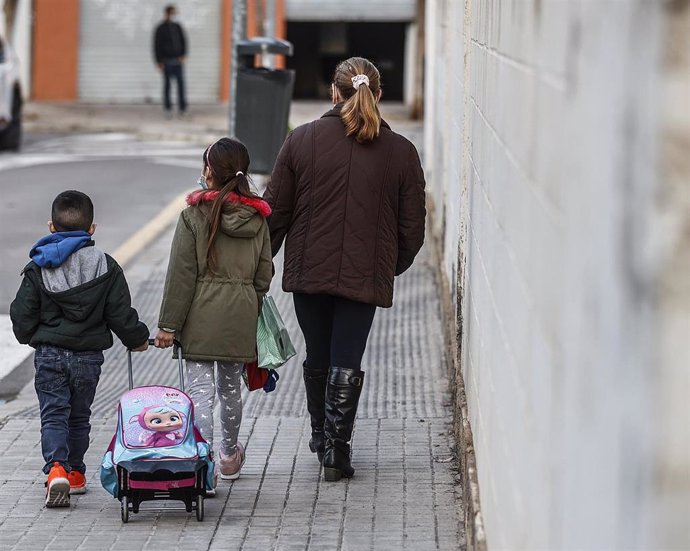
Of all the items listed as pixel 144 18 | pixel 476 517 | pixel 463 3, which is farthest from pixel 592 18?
pixel 144 18

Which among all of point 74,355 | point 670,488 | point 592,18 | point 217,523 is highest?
point 592,18

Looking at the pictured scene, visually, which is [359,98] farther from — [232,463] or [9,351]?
[9,351]

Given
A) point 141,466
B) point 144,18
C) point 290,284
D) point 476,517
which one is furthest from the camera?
point 144,18

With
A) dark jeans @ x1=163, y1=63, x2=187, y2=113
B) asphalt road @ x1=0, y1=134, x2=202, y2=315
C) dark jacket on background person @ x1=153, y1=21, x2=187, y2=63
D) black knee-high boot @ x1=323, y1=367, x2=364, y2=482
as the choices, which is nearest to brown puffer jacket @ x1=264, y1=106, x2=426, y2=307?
black knee-high boot @ x1=323, y1=367, x2=364, y2=482

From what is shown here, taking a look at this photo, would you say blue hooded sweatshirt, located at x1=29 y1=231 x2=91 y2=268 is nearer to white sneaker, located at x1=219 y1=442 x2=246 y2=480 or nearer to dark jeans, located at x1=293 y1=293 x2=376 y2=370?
dark jeans, located at x1=293 y1=293 x2=376 y2=370

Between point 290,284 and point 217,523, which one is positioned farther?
point 290,284

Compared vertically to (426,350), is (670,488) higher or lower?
higher

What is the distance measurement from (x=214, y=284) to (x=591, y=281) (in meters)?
3.40

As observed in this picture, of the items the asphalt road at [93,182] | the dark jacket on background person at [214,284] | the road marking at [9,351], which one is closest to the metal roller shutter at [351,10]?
the asphalt road at [93,182]

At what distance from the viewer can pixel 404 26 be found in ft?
94.4

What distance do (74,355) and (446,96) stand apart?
5064 mm

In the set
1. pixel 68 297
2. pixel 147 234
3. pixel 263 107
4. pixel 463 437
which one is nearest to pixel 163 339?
pixel 68 297

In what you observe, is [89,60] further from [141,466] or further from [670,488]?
[670,488]

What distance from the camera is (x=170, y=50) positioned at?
23969 millimetres
